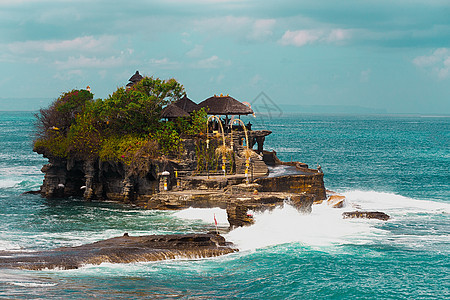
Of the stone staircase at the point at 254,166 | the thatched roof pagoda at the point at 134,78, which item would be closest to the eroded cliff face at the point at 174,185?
the stone staircase at the point at 254,166

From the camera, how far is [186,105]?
199 feet

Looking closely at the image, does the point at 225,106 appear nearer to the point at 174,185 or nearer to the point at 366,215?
the point at 174,185

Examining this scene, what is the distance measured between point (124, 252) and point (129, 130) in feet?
85.3

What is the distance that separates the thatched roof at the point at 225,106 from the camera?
193 feet

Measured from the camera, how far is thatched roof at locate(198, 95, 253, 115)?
58.8 metres

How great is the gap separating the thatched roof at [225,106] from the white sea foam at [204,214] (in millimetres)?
12175

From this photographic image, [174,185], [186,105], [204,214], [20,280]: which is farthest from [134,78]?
[20,280]

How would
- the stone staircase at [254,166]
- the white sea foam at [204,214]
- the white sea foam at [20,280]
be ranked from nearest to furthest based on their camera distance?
the white sea foam at [20,280]
the white sea foam at [204,214]
the stone staircase at [254,166]

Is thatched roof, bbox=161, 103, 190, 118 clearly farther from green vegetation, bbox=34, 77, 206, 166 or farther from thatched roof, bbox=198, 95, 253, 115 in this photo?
thatched roof, bbox=198, 95, 253, 115

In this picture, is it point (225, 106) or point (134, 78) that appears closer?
point (225, 106)

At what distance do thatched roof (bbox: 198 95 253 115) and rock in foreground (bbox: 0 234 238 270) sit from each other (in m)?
22.5

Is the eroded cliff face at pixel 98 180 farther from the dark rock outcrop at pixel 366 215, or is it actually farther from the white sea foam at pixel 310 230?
the dark rock outcrop at pixel 366 215

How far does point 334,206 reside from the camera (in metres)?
53.8

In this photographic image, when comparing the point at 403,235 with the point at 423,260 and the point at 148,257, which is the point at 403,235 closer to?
the point at 423,260
